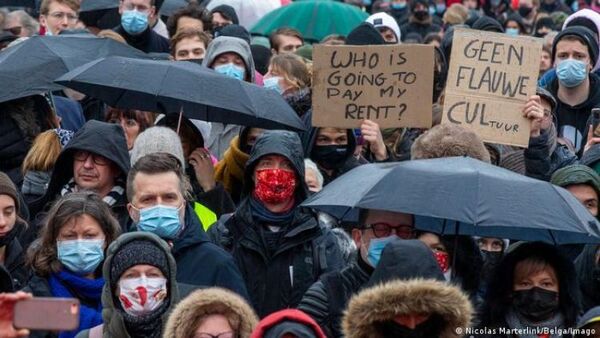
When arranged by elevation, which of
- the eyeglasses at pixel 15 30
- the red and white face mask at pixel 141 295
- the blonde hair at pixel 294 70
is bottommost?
the eyeglasses at pixel 15 30

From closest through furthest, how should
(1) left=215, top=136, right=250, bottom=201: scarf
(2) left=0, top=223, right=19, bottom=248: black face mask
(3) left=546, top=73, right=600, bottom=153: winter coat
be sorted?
(2) left=0, top=223, right=19, bottom=248: black face mask, (1) left=215, top=136, right=250, bottom=201: scarf, (3) left=546, top=73, right=600, bottom=153: winter coat

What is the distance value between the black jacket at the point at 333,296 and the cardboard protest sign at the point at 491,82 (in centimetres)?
219

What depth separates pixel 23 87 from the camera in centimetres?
1054

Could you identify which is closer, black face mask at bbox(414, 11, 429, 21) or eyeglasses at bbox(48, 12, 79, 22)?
eyeglasses at bbox(48, 12, 79, 22)

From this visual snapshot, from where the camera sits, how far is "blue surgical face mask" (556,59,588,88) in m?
11.9

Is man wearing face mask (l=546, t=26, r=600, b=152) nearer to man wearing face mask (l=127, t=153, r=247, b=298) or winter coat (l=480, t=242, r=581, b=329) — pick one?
man wearing face mask (l=127, t=153, r=247, b=298)

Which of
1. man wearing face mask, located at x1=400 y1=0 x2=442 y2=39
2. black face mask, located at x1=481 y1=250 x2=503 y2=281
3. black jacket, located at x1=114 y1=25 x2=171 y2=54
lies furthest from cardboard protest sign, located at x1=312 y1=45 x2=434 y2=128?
man wearing face mask, located at x1=400 y1=0 x2=442 y2=39

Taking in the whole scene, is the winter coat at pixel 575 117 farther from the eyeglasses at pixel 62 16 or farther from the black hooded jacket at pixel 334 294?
the black hooded jacket at pixel 334 294

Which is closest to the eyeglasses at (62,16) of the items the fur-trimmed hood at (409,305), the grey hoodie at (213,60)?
the grey hoodie at (213,60)

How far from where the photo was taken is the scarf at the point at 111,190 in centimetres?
924

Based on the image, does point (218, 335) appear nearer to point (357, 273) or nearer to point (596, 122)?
point (357, 273)

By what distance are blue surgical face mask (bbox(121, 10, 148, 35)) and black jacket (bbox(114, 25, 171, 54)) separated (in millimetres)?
64

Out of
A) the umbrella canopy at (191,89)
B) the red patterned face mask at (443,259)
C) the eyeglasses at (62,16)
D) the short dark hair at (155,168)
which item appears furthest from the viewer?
the eyeglasses at (62,16)

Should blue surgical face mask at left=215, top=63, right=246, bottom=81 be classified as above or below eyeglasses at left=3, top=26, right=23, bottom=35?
above
